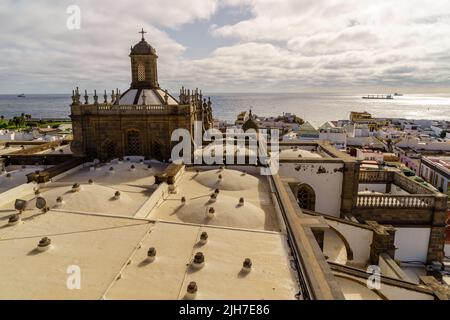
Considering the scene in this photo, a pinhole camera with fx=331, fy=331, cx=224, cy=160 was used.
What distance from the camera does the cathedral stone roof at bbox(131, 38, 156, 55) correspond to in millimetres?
26237

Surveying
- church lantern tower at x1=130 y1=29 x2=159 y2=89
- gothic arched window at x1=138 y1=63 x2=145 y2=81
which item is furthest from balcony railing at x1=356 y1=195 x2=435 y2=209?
gothic arched window at x1=138 y1=63 x2=145 y2=81

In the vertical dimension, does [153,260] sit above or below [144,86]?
below

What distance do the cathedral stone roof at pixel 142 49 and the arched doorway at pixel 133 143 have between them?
21.8 feet

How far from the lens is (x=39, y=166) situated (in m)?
24.5

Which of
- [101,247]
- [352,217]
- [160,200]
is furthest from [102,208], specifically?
[352,217]

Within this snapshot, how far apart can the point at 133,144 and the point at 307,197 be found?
1355 cm

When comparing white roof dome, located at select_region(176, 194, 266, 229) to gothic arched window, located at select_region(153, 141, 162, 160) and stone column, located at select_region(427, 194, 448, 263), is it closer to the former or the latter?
gothic arched window, located at select_region(153, 141, 162, 160)

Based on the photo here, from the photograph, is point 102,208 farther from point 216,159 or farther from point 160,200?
point 216,159

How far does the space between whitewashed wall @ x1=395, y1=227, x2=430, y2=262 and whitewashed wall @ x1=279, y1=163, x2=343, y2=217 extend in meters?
4.39

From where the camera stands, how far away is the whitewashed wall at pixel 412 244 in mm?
22203

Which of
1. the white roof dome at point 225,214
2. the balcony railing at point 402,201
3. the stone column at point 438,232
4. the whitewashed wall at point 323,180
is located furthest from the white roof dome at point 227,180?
the stone column at point 438,232

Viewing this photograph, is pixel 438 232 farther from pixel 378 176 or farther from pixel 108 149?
pixel 108 149

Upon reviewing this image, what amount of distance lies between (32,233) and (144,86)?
17563 millimetres
